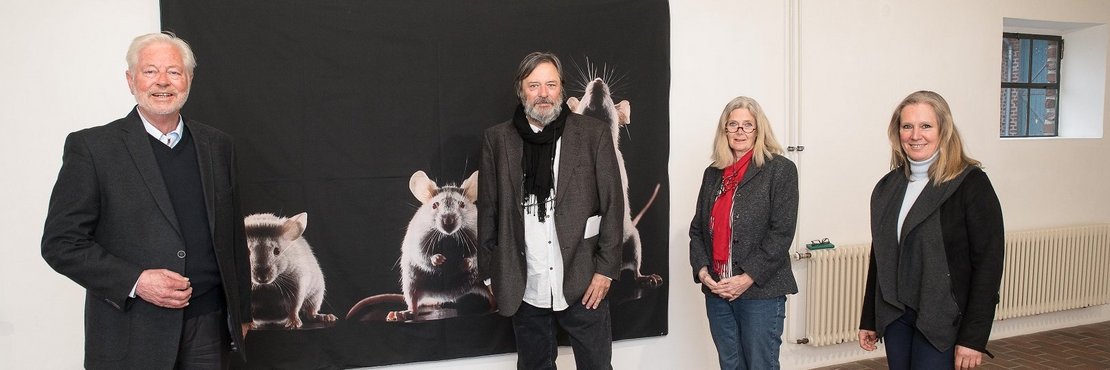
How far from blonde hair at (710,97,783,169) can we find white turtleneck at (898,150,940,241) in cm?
58

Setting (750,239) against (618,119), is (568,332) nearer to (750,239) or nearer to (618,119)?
(750,239)

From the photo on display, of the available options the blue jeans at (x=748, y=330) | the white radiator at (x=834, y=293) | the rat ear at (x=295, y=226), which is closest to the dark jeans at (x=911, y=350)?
the blue jeans at (x=748, y=330)

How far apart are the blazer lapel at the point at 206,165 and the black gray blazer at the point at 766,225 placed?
189 centimetres

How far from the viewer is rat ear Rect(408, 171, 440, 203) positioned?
3.49 meters

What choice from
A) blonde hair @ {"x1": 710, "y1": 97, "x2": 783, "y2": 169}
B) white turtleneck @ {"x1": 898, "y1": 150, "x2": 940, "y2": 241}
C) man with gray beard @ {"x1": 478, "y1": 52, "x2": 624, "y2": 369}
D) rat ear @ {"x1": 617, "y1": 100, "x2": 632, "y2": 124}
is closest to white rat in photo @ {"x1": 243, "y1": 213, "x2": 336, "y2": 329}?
man with gray beard @ {"x1": 478, "y1": 52, "x2": 624, "y2": 369}

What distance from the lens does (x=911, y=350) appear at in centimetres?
245

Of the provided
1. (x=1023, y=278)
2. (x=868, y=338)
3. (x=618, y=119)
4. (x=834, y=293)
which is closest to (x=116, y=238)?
(x=618, y=119)

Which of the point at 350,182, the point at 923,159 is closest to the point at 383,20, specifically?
the point at 350,182

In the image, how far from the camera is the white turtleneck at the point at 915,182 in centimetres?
244

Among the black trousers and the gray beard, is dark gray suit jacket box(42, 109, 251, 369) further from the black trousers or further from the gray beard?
the gray beard

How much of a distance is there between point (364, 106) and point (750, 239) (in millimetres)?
1822

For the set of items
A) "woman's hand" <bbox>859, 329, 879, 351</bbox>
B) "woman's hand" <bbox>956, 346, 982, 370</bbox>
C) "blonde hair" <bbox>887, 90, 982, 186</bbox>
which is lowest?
"woman's hand" <bbox>859, 329, 879, 351</bbox>

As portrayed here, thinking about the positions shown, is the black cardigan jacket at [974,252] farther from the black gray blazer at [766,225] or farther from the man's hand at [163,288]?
the man's hand at [163,288]

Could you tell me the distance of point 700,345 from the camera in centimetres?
416
